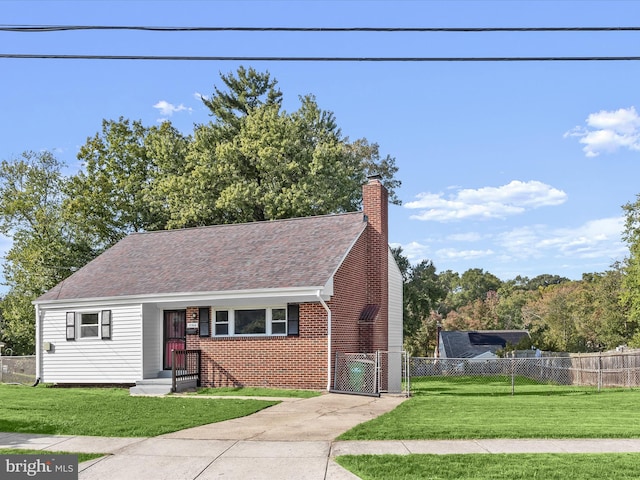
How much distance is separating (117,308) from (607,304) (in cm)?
4397

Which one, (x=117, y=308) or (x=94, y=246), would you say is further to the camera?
(x=94, y=246)

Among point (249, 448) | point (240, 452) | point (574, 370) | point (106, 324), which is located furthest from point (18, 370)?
point (574, 370)

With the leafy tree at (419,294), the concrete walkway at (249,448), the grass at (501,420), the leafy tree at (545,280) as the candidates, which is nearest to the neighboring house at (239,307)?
the grass at (501,420)

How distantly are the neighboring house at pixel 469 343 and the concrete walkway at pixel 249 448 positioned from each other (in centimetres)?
5171

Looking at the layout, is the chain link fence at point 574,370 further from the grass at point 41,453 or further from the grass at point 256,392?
the grass at point 41,453

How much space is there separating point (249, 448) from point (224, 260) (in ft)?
46.7

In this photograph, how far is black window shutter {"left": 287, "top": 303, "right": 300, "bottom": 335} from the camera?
20359mm

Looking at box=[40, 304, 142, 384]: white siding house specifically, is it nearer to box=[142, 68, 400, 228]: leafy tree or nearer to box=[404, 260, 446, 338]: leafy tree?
box=[142, 68, 400, 228]: leafy tree

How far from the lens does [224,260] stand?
23.8m

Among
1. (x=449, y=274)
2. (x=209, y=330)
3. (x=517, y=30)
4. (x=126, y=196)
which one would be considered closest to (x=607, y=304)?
(x=126, y=196)

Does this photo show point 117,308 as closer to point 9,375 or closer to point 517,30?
point 9,375

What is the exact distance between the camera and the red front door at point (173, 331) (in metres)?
22.8

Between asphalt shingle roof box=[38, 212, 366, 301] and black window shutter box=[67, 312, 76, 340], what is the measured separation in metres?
0.70

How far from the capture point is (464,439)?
33.9ft
